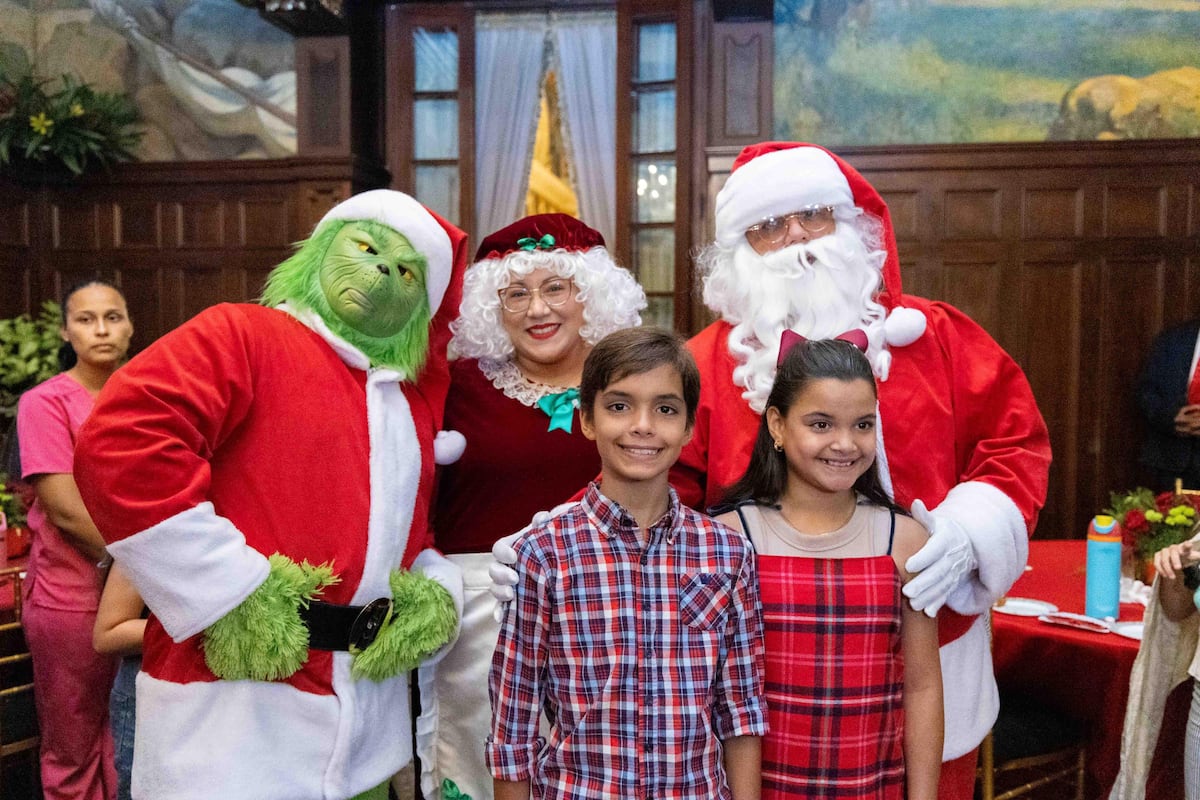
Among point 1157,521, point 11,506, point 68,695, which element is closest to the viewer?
point 1157,521

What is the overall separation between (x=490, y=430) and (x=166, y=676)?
0.92m

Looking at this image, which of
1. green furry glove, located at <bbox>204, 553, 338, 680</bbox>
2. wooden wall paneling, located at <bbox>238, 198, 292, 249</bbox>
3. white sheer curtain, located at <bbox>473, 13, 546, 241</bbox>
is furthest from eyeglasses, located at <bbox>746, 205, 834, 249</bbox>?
wooden wall paneling, located at <bbox>238, 198, 292, 249</bbox>

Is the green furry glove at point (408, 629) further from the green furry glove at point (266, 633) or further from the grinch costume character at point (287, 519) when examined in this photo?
the green furry glove at point (266, 633)

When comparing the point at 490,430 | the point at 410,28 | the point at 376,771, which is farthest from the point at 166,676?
the point at 410,28

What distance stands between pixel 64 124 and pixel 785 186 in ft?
19.6

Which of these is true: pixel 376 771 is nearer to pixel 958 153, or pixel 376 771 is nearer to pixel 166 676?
pixel 166 676

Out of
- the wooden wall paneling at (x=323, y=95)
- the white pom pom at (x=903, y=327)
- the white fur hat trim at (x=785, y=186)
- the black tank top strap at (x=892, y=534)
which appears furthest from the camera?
the wooden wall paneling at (x=323, y=95)

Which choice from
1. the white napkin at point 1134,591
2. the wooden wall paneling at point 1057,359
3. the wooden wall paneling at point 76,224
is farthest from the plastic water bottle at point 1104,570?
the wooden wall paneling at point 76,224

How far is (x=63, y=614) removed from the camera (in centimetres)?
312

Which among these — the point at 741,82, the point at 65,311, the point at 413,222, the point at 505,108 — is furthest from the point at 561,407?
the point at 505,108

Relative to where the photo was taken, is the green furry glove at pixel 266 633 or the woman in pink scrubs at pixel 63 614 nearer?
the green furry glove at pixel 266 633

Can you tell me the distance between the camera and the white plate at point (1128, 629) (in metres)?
2.70

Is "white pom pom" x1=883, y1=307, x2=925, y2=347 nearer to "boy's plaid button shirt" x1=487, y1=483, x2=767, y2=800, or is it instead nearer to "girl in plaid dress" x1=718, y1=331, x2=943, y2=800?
"girl in plaid dress" x1=718, y1=331, x2=943, y2=800

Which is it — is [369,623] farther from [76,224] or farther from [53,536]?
[76,224]
